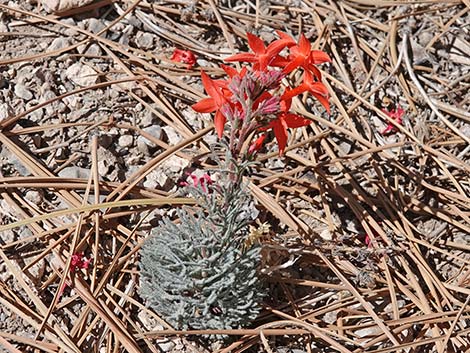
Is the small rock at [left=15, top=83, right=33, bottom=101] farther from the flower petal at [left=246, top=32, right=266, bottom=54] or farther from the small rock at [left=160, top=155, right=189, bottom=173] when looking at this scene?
the flower petal at [left=246, top=32, right=266, bottom=54]

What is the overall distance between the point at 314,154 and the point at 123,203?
88cm

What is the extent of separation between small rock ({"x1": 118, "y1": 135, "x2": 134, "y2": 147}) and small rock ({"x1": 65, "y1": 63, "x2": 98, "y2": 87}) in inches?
11.6

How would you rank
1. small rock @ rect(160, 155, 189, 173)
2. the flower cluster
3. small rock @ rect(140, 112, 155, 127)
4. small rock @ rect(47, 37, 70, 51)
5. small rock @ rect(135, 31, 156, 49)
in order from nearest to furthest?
the flower cluster, small rock @ rect(160, 155, 189, 173), small rock @ rect(140, 112, 155, 127), small rock @ rect(47, 37, 70, 51), small rock @ rect(135, 31, 156, 49)

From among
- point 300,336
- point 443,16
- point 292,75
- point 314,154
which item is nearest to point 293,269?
point 300,336

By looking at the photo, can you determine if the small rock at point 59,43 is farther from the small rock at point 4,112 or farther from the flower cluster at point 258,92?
the flower cluster at point 258,92

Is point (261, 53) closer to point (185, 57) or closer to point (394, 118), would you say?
point (185, 57)

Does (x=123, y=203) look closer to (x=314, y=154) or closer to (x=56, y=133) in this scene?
(x=56, y=133)

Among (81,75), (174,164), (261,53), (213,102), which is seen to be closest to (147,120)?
(174,164)

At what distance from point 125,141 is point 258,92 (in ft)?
3.37

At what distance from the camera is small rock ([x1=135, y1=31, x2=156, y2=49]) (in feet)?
10.3

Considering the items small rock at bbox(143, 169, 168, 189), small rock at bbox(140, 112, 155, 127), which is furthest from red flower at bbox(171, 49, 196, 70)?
small rock at bbox(143, 169, 168, 189)

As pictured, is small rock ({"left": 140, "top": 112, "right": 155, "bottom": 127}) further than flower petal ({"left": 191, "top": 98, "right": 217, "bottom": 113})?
Yes

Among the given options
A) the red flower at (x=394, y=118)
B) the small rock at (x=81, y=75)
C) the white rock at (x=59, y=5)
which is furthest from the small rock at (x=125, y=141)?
the red flower at (x=394, y=118)

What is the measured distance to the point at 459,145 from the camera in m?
3.06
